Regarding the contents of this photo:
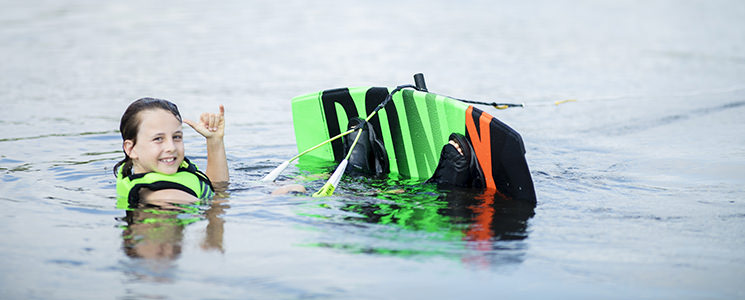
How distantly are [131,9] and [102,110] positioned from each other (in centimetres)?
1029

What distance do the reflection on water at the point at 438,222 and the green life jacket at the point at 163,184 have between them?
0.69 m

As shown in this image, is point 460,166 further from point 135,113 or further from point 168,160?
point 135,113

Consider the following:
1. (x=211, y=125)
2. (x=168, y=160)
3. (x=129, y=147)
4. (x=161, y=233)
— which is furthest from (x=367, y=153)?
(x=161, y=233)

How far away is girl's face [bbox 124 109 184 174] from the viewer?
4.18 m

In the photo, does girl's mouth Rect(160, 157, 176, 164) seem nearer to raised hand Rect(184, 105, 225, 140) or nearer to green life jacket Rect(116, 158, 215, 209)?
green life jacket Rect(116, 158, 215, 209)

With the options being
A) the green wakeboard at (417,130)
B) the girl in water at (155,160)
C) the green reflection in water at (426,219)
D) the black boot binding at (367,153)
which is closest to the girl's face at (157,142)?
the girl in water at (155,160)

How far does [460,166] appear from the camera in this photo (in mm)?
4711

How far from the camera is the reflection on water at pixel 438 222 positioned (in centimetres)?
358

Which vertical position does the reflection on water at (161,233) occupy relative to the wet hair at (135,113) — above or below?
below

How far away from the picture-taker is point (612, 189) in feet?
16.2

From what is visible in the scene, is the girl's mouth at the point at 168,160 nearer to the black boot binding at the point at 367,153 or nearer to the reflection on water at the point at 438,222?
the reflection on water at the point at 438,222

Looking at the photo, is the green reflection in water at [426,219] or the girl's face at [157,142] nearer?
the green reflection in water at [426,219]

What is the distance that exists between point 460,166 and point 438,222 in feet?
2.37

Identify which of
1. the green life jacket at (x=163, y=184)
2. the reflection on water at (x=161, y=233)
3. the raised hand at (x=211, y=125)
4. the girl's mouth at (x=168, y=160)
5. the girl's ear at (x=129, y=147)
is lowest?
the reflection on water at (x=161, y=233)
